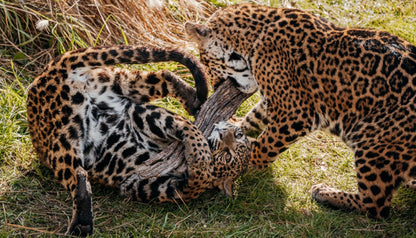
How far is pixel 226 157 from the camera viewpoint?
19.6ft

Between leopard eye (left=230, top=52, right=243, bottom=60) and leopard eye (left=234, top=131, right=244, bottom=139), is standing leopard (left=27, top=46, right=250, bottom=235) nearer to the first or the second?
leopard eye (left=234, top=131, right=244, bottom=139)

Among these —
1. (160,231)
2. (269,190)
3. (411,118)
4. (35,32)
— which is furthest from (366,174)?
(35,32)

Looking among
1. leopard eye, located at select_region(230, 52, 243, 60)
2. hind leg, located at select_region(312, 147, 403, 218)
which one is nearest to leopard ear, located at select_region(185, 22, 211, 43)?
leopard eye, located at select_region(230, 52, 243, 60)

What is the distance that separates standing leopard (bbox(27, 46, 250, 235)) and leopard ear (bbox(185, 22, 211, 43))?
838 mm

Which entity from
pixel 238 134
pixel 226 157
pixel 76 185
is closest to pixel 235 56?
pixel 238 134

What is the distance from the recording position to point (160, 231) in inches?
216

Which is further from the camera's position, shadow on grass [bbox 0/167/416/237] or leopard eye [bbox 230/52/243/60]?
leopard eye [bbox 230/52/243/60]

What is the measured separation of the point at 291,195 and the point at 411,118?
1.68 m

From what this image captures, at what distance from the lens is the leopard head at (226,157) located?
595 centimetres

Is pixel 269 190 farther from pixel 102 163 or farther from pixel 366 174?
pixel 102 163

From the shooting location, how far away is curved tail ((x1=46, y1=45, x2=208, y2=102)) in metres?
5.96

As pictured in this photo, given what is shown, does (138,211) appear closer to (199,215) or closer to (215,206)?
(199,215)

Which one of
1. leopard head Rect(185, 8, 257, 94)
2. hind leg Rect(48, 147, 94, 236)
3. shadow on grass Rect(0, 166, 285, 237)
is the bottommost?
shadow on grass Rect(0, 166, 285, 237)

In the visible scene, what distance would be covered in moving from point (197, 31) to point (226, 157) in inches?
72.4
